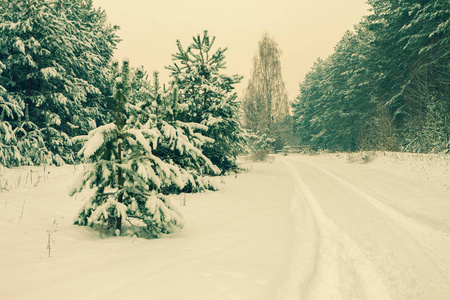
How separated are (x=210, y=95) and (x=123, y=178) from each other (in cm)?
852

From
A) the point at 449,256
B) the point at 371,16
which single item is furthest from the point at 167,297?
the point at 371,16

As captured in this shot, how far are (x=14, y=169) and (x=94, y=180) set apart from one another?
8.99m

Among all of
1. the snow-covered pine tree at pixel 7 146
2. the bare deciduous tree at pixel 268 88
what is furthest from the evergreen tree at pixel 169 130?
the bare deciduous tree at pixel 268 88

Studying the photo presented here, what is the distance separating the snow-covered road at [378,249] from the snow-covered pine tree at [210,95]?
223 inches

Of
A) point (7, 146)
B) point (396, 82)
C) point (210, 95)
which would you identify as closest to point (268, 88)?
point (396, 82)

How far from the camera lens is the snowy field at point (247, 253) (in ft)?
10.1

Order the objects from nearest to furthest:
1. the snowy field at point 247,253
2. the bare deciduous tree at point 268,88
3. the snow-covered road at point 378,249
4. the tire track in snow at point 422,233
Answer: the snowy field at point 247,253 < the snow-covered road at point 378,249 < the tire track in snow at point 422,233 < the bare deciduous tree at point 268,88

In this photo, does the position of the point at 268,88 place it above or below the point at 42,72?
above

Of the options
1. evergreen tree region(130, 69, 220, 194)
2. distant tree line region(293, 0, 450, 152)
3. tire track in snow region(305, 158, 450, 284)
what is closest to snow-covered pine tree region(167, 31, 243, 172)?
evergreen tree region(130, 69, 220, 194)

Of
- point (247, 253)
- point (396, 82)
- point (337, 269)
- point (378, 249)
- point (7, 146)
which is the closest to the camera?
point (337, 269)

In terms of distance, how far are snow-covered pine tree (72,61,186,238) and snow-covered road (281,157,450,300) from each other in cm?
264

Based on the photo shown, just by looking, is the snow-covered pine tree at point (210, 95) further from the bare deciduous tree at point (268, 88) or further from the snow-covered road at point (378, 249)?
the bare deciduous tree at point (268, 88)

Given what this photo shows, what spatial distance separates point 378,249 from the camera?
4.43 metres

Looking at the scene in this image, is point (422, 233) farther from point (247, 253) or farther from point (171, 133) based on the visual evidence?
point (171, 133)
